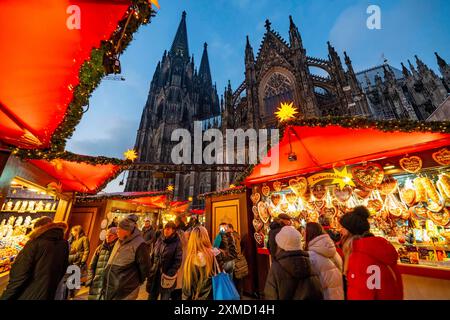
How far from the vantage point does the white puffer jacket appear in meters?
1.89

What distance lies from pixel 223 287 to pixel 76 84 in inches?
123

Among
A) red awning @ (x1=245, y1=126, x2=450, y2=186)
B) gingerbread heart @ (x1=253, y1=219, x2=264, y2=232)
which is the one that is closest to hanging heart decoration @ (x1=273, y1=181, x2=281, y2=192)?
red awning @ (x1=245, y1=126, x2=450, y2=186)

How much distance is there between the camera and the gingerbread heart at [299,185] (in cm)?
430

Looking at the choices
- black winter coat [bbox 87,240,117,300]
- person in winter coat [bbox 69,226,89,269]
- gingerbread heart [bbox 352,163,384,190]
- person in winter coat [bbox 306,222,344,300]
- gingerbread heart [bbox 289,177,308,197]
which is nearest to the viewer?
person in winter coat [bbox 306,222,344,300]

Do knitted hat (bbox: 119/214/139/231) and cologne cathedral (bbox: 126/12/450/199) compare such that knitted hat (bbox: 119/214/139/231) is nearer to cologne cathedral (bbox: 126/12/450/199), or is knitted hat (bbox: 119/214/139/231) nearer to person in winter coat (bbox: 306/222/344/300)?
person in winter coat (bbox: 306/222/344/300)

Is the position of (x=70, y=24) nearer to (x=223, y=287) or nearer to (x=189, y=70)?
(x=223, y=287)

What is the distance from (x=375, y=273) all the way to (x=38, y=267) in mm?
3590

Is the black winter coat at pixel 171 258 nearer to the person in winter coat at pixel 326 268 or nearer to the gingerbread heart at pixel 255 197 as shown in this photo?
the person in winter coat at pixel 326 268

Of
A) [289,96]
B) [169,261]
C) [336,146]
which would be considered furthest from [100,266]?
[289,96]

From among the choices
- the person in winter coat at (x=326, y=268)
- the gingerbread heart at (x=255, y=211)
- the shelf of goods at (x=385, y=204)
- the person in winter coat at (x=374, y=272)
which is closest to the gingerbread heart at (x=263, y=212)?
the shelf of goods at (x=385, y=204)

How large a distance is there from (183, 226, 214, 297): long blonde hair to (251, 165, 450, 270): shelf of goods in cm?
257

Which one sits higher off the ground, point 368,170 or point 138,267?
point 368,170

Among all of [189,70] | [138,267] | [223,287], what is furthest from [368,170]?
[189,70]
